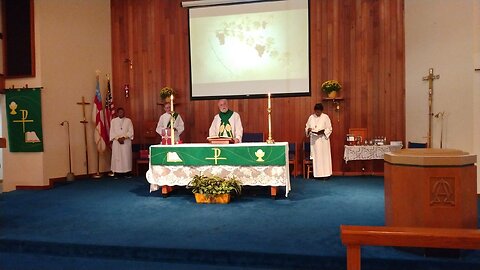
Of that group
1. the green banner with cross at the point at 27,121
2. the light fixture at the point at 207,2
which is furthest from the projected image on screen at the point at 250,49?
the green banner with cross at the point at 27,121

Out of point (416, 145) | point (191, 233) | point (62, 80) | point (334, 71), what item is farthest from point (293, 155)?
point (62, 80)

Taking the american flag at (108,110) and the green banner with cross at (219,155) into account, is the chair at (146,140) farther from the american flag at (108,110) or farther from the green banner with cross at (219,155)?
the green banner with cross at (219,155)

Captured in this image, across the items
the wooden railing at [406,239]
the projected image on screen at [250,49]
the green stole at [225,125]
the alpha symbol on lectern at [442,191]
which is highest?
the projected image on screen at [250,49]

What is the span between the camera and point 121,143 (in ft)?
26.6

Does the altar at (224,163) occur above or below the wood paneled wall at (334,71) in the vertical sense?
below

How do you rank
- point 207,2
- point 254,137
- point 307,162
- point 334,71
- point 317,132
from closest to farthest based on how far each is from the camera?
1. point 317,132
2. point 307,162
3. point 254,137
4. point 334,71
5. point 207,2

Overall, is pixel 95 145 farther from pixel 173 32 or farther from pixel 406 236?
pixel 406 236

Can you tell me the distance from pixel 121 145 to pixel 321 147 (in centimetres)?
444

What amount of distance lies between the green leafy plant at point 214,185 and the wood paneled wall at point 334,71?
3163mm

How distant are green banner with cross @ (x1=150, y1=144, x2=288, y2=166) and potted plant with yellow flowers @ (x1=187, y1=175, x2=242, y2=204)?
239 mm

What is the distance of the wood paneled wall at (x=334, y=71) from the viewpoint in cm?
773

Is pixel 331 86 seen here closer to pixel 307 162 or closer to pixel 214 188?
pixel 307 162

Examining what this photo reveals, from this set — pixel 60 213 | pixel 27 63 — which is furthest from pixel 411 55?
pixel 27 63

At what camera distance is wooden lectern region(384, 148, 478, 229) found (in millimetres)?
2723
